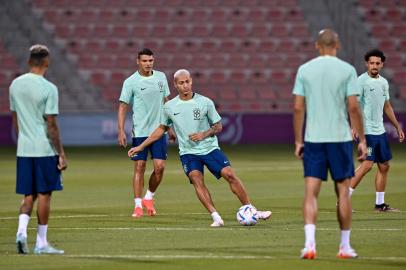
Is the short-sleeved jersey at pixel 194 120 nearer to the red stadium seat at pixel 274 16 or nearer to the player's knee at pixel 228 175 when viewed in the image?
the player's knee at pixel 228 175

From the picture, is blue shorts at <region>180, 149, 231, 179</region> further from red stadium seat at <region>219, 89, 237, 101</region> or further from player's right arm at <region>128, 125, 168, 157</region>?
red stadium seat at <region>219, 89, 237, 101</region>

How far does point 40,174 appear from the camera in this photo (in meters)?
11.9

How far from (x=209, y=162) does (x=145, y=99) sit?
7.94 feet

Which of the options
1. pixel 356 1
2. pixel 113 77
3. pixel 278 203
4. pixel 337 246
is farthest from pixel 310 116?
pixel 356 1

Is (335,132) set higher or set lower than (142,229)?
higher

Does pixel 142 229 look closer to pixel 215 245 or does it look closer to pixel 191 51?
pixel 215 245

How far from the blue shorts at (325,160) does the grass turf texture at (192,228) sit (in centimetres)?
83

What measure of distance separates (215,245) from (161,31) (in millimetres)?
28463

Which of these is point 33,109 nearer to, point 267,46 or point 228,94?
point 228,94

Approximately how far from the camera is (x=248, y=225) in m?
14.7

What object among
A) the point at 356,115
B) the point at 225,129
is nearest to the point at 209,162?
the point at 356,115

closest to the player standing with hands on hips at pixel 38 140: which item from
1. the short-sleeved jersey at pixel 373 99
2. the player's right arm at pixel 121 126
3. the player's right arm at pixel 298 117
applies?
the player's right arm at pixel 298 117

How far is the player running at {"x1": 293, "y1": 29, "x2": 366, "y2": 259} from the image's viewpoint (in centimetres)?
1126

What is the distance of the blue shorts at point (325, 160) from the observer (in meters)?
11.3
